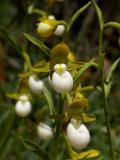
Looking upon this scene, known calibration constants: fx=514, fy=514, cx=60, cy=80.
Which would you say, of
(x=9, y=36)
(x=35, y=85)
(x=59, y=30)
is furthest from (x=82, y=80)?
(x=59, y=30)

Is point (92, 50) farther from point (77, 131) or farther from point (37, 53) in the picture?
point (77, 131)

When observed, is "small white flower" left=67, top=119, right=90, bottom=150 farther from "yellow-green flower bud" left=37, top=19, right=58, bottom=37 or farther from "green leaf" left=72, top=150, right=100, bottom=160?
"yellow-green flower bud" left=37, top=19, right=58, bottom=37

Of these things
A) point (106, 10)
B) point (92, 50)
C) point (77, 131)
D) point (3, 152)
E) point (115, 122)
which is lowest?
point (77, 131)

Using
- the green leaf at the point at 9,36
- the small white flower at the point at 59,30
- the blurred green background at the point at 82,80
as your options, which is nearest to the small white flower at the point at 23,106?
the blurred green background at the point at 82,80

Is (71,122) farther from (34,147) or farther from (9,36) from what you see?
(9,36)

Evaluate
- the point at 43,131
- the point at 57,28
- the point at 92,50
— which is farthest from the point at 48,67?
the point at 92,50

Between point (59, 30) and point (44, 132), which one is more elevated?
point (59, 30)
